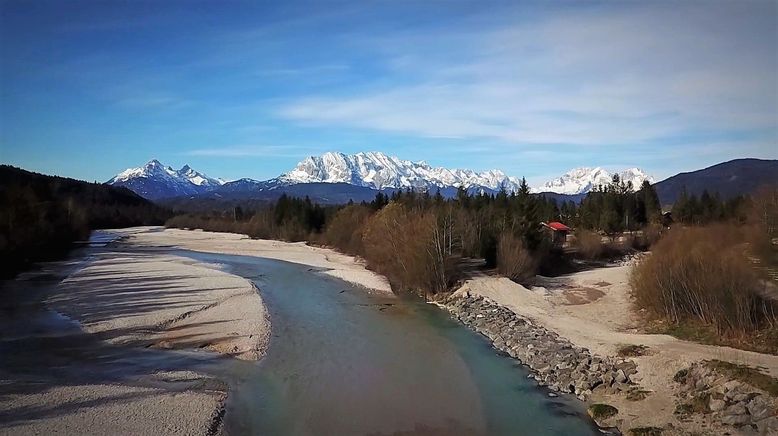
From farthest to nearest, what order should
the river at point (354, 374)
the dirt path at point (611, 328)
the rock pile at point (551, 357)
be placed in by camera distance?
the rock pile at point (551, 357) < the dirt path at point (611, 328) < the river at point (354, 374)

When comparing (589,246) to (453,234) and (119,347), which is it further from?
(119,347)

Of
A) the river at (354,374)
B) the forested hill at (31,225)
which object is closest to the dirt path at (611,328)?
the river at (354,374)

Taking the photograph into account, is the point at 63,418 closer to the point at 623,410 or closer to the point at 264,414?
the point at 264,414

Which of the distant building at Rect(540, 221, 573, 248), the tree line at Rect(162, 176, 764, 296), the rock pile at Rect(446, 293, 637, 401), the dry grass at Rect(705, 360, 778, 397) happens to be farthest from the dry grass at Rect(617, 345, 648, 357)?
the distant building at Rect(540, 221, 573, 248)

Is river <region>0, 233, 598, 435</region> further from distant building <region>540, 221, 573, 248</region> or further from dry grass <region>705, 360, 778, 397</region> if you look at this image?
distant building <region>540, 221, 573, 248</region>

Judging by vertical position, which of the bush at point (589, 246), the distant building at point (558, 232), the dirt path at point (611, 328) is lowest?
the dirt path at point (611, 328)

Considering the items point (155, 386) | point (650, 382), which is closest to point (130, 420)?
point (155, 386)

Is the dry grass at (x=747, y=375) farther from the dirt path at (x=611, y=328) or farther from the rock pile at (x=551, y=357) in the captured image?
the rock pile at (x=551, y=357)
